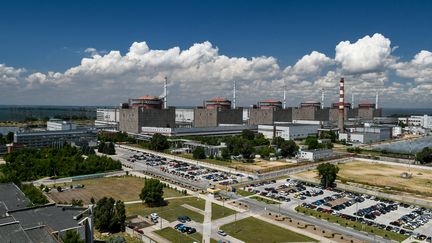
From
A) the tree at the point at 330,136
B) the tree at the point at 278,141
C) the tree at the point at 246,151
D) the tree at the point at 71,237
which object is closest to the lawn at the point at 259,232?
the tree at the point at 71,237

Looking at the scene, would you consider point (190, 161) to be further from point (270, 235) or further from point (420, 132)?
point (420, 132)

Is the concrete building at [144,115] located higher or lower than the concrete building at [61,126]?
higher

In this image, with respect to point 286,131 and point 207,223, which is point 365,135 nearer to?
point 286,131

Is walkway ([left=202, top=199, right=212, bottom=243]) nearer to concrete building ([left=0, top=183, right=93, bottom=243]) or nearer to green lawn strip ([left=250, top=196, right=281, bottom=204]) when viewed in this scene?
green lawn strip ([left=250, top=196, right=281, bottom=204])

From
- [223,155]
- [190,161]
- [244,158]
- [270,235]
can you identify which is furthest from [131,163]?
[270,235]

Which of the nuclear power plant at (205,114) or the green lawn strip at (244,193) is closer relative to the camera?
the green lawn strip at (244,193)

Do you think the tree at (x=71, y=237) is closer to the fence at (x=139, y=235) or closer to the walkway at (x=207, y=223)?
the fence at (x=139, y=235)
